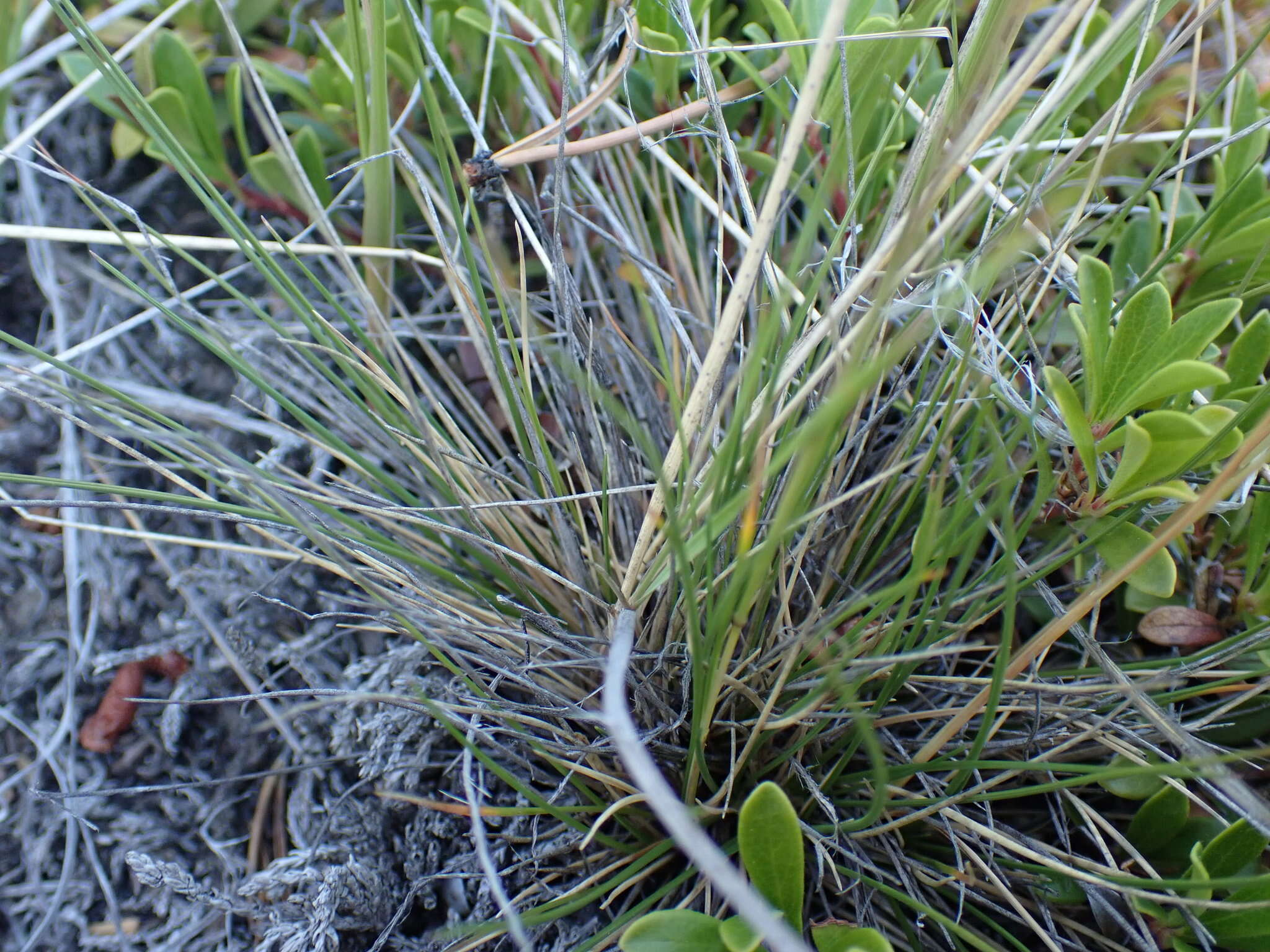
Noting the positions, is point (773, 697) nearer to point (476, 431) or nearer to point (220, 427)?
point (476, 431)

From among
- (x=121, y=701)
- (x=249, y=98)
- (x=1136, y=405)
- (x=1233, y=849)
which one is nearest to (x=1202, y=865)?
(x=1233, y=849)

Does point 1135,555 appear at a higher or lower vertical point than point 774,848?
higher

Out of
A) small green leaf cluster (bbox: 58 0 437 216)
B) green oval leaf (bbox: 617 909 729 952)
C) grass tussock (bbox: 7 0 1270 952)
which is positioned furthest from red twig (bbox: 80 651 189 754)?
green oval leaf (bbox: 617 909 729 952)

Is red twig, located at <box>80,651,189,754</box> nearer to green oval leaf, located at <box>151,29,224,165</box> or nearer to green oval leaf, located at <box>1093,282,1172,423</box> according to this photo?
green oval leaf, located at <box>151,29,224,165</box>

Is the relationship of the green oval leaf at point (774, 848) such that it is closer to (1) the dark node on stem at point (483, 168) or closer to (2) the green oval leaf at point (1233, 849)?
(2) the green oval leaf at point (1233, 849)

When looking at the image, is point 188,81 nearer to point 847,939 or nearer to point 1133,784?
point 847,939
